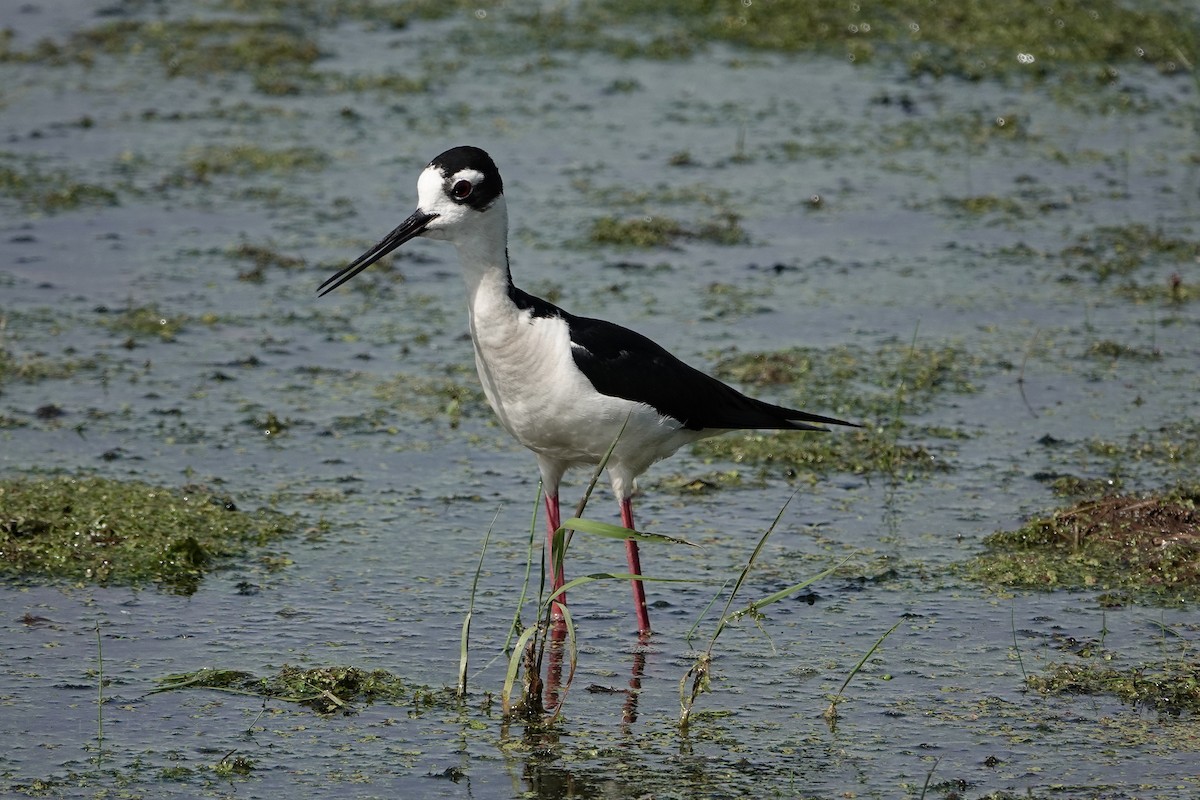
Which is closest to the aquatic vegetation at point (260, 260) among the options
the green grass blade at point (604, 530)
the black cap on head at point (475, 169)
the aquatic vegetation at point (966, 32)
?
the black cap on head at point (475, 169)

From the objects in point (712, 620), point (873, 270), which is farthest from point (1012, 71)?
point (712, 620)

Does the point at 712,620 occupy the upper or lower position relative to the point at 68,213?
lower

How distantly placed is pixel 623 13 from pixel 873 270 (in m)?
4.69

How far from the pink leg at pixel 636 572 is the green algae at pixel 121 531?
120 cm

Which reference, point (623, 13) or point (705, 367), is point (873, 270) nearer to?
point (705, 367)

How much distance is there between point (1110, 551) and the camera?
232 inches

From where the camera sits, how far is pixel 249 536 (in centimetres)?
598

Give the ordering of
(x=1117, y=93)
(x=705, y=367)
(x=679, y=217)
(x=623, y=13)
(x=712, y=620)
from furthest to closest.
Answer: (x=623, y=13), (x=1117, y=93), (x=679, y=217), (x=705, y=367), (x=712, y=620)

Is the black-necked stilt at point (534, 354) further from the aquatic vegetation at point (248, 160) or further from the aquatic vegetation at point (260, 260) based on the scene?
the aquatic vegetation at point (248, 160)

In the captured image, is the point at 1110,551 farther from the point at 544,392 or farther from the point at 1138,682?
the point at 544,392

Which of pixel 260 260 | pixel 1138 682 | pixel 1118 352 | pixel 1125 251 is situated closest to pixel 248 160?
pixel 260 260

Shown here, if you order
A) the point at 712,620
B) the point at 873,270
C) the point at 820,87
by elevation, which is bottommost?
the point at 712,620

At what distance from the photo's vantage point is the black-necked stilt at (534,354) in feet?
17.4

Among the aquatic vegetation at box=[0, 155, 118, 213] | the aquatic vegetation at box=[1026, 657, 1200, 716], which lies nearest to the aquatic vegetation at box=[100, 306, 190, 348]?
the aquatic vegetation at box=[0, 155, 118, 213]
